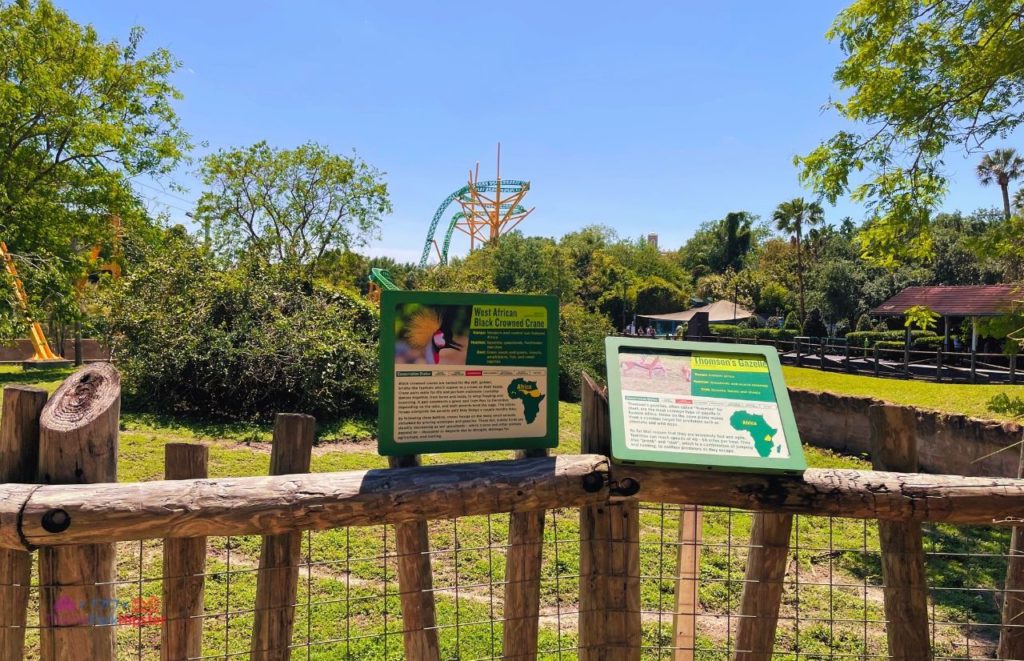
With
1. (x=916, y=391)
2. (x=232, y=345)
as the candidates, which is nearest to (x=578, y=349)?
(x=916, y=391)

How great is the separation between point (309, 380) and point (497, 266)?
28.6 metres

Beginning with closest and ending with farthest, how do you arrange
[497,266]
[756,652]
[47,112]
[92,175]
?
[756,652]
[47,112]
[92,175]
[497,266]

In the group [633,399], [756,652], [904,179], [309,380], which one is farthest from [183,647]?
[309,380]

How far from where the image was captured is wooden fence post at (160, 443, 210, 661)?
1.93m

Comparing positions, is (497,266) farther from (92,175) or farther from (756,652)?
(756,652)

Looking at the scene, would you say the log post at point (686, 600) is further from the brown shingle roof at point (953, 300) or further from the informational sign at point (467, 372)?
the brown shingle roof at point (953, 300)

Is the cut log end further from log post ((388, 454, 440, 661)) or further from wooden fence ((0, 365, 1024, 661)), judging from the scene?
log post ((388, 454, 440, 661))

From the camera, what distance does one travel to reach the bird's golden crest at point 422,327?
6.27 ft

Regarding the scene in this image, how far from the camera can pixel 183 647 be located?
6.49ft

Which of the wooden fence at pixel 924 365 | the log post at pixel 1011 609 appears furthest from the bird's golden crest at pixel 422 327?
the wooden fence at pixel 924 365

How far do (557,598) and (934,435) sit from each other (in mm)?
8609

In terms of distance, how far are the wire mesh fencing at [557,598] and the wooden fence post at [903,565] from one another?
0.68 metres

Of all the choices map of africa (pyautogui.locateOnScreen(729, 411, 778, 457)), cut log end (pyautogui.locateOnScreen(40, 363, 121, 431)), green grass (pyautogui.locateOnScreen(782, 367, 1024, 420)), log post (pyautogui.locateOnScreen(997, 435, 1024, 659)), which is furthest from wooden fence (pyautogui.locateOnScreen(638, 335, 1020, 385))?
cut log end (pyautogui.locateOnScreen(40, 363, 121, 431))

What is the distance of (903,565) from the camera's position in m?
2.20
